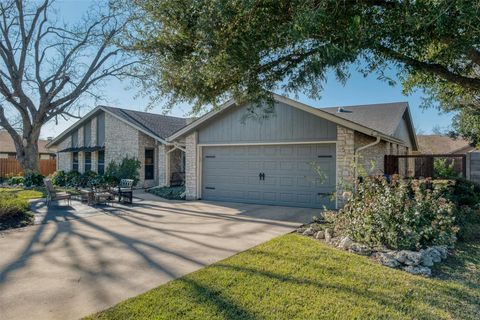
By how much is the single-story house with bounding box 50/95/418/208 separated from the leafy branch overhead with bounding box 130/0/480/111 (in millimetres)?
2294

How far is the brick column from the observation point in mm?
10344

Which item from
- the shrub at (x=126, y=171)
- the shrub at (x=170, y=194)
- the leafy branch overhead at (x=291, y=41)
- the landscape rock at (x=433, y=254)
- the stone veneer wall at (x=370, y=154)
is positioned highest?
the leafy branch overhead at (x=291, y=41)

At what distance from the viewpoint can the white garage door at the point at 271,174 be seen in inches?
437

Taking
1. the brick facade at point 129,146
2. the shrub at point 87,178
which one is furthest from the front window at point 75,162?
the shrub at point 87,178

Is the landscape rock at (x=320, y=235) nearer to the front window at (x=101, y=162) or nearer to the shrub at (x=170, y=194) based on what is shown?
the shrub at (x=170, y=194)

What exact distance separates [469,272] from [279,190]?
7.23 meters

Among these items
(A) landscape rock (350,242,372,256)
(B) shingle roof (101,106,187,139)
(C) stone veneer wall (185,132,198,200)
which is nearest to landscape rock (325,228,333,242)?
(A) landscape rock (350,242,372,256)

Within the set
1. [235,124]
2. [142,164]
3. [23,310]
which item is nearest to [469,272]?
[23,310]

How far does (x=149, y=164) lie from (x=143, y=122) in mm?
2794

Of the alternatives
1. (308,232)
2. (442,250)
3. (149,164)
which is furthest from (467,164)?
(149,164)

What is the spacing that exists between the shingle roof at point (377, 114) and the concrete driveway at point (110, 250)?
624 centimetres

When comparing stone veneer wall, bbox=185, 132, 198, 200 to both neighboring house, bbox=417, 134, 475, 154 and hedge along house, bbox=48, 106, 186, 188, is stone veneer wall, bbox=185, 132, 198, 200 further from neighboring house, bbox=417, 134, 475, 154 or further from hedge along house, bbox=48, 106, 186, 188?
neighboring house, bbox=417, 134, 475, 154

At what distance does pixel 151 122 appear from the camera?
67.8ft

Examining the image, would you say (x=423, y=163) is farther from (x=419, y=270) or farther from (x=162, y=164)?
(x=162, y=164)
